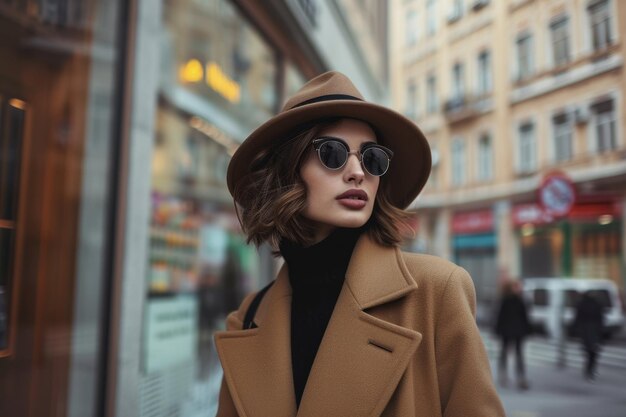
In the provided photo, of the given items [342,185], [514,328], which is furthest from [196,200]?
[342,185]

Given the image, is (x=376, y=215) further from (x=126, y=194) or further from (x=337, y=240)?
(x=126, y=194)

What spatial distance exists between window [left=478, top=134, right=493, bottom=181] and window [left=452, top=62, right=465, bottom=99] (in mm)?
340

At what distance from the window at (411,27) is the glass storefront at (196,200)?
7.23 feet

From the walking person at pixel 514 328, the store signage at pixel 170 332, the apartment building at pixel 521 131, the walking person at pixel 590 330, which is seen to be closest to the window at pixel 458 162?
the apartment building at pixel 521 131

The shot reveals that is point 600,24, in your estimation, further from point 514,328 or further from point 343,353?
point 343,353

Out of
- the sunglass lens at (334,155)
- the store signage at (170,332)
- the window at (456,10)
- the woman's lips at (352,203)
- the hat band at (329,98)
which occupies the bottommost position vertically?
the store signage at (170,332)

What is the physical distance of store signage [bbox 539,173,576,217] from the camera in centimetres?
277

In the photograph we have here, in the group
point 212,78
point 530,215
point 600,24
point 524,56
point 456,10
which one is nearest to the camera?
point 600,24

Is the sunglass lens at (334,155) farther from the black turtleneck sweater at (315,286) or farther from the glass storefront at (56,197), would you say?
the glass storefront at (56,197)

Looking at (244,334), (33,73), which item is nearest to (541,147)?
(244,334)

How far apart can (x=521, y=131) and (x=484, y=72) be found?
0.48 meters

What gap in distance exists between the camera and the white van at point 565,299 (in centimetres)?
265

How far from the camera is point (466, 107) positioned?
11.5ft

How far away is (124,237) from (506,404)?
258 cm
